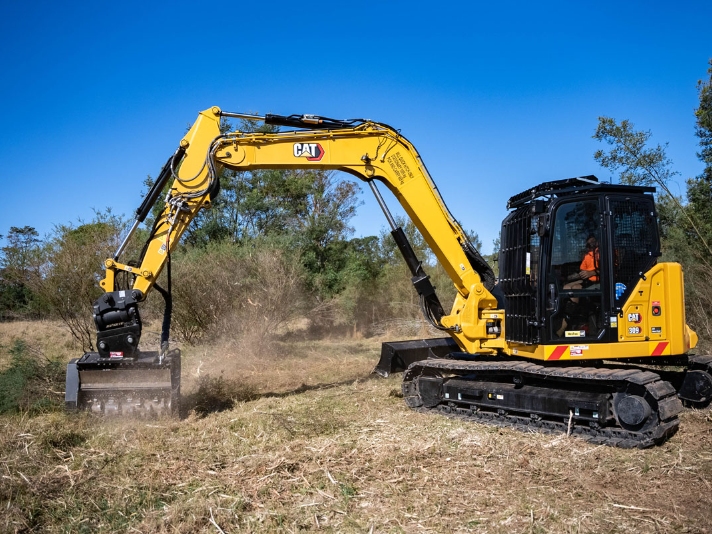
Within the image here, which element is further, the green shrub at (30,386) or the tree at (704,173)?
the tree at (704,173)

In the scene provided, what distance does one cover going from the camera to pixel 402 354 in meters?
9.45

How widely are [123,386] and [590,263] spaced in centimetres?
613

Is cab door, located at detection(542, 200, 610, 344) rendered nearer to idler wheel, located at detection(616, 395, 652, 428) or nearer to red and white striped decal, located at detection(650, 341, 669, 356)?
red and white striped decal, located at detection(650, 341, 669, 356)

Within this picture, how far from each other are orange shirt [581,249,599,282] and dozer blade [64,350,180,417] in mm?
5392

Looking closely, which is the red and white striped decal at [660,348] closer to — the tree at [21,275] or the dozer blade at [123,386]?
the dozer blade at [123,386]

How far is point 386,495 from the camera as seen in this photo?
5160mm

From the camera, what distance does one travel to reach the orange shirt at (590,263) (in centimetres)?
705

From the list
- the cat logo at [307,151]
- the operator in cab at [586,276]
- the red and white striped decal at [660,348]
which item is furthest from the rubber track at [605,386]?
the cat logo at [307,151]

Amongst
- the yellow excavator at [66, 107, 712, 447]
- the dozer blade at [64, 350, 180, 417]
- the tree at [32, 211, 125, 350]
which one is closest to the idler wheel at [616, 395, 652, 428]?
the yellow excavator at [66, 107, 712, 447]

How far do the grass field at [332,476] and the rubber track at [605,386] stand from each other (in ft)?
0.67

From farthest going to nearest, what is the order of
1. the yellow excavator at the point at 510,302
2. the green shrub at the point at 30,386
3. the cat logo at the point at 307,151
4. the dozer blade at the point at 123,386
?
the cat logo at the point at 307,151 < the green shrub at the point at 30,386 < the dozer blade at the point at 123,386 < the yellow excavator at the point at 510,302

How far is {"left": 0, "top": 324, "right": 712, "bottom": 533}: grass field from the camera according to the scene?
461 centimetres

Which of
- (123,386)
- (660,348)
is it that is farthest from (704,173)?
(123,386)

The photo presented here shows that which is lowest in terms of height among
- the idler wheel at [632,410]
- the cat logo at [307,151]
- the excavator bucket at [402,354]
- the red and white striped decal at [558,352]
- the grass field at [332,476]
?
the grass field at [332,476]
